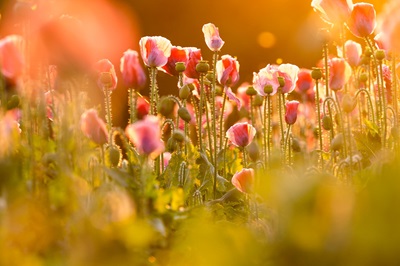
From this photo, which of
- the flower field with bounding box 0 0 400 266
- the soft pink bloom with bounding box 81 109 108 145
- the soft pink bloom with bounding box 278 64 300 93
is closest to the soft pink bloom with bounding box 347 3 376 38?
the flower field with bounding box 0 0 400 266

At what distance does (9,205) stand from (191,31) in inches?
247

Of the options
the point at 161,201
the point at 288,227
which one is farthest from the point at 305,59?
the point at 288,227

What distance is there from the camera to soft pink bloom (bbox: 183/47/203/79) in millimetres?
2883

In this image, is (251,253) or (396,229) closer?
(396,229)

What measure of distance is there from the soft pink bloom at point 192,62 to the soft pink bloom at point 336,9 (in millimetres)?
561

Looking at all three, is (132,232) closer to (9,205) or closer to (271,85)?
(9,205)

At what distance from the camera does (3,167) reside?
1316mm

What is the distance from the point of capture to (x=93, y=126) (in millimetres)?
1786

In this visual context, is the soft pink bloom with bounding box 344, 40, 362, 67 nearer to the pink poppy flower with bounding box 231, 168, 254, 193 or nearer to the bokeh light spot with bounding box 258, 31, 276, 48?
the pink poppy flower with bounding box 231, 168, 254, 193

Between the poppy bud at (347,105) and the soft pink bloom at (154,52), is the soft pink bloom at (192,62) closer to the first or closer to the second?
the soft pink bloom at (154,52)

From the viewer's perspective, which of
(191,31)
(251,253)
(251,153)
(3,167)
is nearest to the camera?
(251,253)

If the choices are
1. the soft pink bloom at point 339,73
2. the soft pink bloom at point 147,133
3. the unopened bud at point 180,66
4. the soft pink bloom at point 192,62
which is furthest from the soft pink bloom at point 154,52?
the soft pink bloom at point 147,133

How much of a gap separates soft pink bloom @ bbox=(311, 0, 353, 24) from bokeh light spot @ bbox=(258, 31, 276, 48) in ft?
16.1

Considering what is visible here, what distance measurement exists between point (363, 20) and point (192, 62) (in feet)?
2.39
